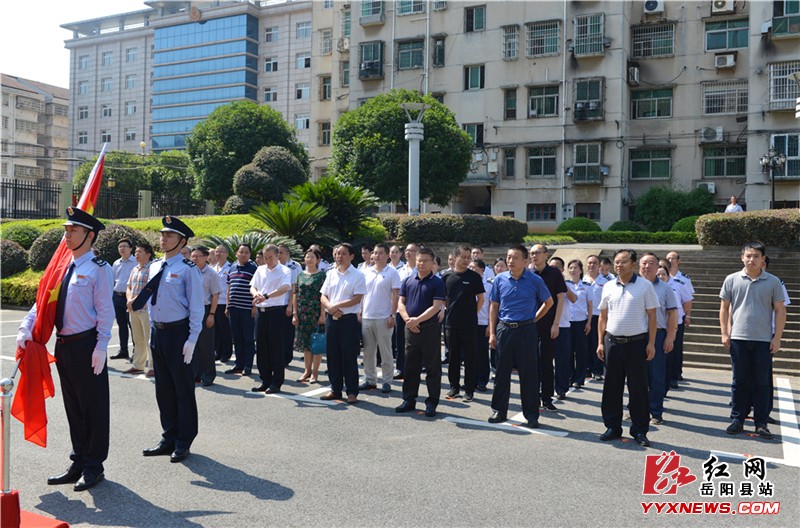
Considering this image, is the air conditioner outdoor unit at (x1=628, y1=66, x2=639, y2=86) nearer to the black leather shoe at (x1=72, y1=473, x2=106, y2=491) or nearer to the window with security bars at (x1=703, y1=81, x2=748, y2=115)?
the window with security bars at (x1=703, y1=81, x2=748, y2=115)

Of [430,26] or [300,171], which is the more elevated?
[430,26]

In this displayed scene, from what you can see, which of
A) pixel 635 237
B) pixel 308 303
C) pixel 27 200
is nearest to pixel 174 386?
pixel 308 303

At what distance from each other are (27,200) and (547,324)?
26.5m

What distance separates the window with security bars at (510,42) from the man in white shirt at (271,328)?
30.9 m

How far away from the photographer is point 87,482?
540cm

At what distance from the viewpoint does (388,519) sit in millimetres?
4789

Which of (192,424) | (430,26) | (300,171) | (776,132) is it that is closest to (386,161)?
(300,171)

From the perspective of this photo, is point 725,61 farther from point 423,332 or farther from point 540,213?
point 423,332

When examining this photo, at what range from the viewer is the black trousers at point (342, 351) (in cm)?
869

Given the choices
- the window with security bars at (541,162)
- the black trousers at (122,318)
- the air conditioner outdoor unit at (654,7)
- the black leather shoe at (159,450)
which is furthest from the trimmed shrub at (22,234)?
the air conditioner outdoor unit at (654,7)

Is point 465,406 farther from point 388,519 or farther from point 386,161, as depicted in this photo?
point 386,161

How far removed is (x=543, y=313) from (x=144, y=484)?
4.64 m

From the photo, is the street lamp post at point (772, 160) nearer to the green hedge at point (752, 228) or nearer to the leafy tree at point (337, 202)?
the green hedge at point (752, 228)

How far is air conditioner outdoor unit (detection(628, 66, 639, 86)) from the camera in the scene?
34969mm
